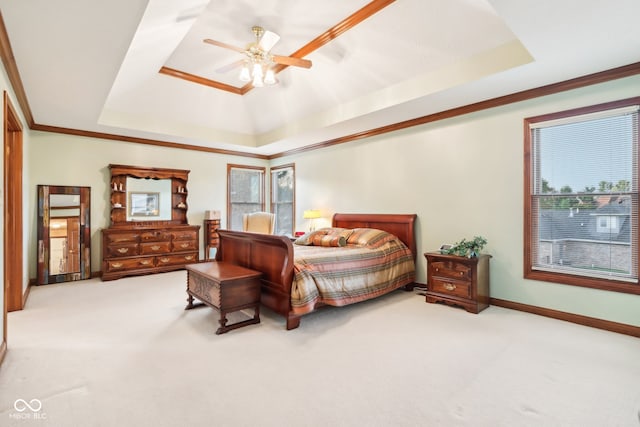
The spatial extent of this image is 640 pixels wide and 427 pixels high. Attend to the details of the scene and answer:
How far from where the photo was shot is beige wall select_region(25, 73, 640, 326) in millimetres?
3480

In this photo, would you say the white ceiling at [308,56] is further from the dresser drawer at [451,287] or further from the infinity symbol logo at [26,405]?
the infinity symbol logo at [26,405]

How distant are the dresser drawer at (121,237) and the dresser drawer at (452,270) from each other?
4.83 metres

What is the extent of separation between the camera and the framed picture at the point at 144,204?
19.2 feet

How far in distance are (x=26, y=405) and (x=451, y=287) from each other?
151 inches

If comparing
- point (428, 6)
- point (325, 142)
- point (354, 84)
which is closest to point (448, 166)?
point (354, 84)

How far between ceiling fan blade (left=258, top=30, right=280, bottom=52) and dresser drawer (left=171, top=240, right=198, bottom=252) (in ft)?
12.9

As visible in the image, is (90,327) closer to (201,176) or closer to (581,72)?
(201,176)

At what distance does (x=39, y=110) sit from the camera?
427 cm

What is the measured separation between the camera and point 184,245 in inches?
234

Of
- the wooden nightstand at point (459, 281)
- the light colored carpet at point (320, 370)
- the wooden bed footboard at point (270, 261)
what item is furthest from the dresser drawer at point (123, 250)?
the wooden nightstand at point (459, 281)

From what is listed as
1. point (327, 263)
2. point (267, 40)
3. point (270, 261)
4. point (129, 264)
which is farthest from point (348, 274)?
point (129, 264)

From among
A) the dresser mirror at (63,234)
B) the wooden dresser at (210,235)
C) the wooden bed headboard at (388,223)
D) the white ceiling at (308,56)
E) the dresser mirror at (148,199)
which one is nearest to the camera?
the white ceiling at (308,56)

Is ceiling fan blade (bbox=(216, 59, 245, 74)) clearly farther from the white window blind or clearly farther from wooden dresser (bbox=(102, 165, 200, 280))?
the white window blind

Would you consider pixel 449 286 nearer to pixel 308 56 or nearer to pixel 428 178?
pixel 428 178
